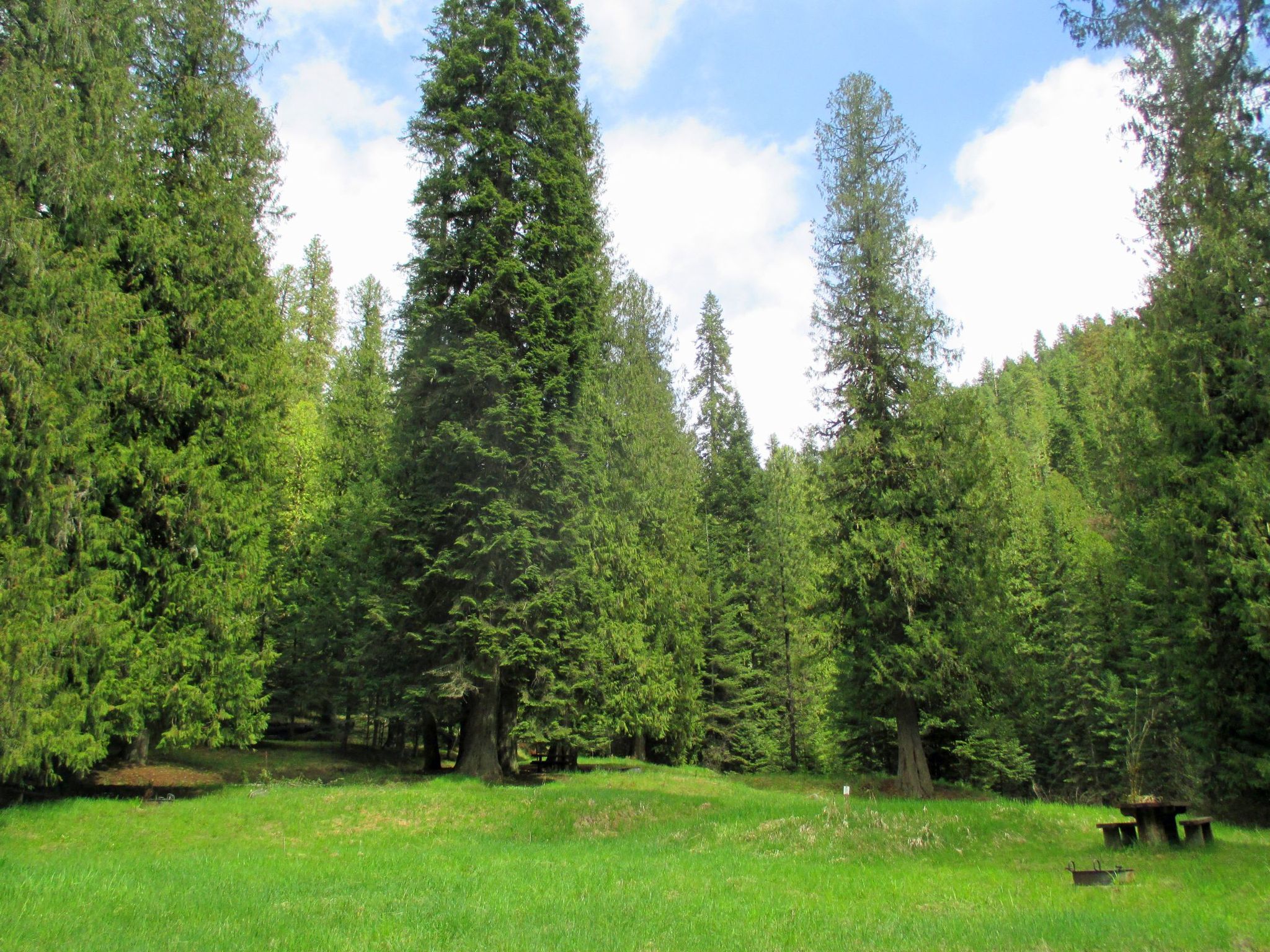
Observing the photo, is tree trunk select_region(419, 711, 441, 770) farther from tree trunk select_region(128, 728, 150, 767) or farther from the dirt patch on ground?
tree trunk select_region(128, 728, 150, 767)

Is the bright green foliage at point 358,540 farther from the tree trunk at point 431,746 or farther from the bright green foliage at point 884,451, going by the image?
the bright green foliage at point 884,451

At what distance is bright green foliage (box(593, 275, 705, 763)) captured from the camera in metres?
24.6

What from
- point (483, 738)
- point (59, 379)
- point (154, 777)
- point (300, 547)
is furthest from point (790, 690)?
point (59, 379)

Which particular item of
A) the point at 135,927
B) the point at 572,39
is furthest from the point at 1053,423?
the point at 135,927

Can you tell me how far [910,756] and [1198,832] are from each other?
937cm

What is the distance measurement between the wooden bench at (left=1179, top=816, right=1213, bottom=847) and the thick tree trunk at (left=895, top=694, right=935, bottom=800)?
353 inches

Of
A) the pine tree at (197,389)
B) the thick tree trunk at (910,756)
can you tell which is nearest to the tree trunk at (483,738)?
the pine tree at (197,389)

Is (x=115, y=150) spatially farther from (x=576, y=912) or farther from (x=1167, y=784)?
(x=1167, y=784)

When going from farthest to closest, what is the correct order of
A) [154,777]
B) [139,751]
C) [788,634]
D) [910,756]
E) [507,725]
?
[788,634]
[507,725]
[139,751]
[910,756]
[154,777]

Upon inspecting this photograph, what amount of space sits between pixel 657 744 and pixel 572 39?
26787mm

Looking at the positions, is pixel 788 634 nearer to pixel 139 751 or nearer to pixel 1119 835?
pixel 1119 835

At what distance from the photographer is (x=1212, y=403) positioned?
49.4ft

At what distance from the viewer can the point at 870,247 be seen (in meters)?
21.7

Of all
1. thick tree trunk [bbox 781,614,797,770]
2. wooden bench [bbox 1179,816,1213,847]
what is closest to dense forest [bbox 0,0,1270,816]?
wooden bench [bbox 1179,816,1213,847]
